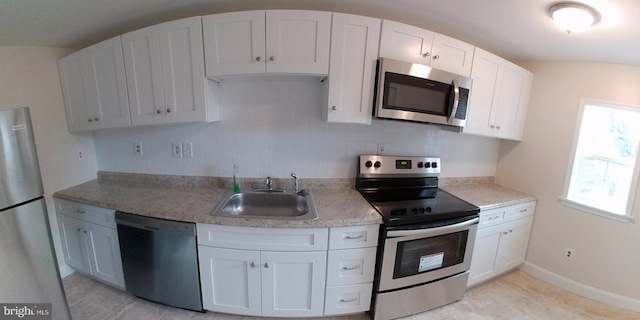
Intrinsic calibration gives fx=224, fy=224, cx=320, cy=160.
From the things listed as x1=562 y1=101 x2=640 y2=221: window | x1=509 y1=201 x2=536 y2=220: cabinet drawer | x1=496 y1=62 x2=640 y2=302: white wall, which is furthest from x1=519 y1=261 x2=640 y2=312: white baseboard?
x1=562 y1=101 x2=640 y2=221: window

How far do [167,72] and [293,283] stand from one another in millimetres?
1851

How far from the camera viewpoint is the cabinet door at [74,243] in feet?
6.40

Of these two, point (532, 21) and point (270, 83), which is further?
point (270, 83)

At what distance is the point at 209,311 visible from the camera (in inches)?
70.6

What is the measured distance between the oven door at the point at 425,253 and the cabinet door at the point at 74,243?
8.34ft

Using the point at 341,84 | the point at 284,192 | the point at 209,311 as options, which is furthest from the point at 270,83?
the point at 209,311

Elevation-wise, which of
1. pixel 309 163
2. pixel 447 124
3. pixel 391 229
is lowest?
pixel 391 229

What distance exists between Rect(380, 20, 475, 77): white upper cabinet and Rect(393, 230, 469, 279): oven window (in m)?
1.38

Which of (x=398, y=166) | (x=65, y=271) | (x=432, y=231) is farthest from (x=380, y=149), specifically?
(x=65, y=271)

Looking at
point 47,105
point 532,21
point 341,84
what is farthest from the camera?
point 47,105

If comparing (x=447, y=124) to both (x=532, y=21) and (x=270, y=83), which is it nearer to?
(x=532, y=21)

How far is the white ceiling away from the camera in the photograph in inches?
55.8

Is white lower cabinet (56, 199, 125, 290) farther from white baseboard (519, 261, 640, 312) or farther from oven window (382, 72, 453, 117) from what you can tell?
white baseboard (519, 261, 640, 312)

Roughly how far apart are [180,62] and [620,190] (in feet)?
13.1
